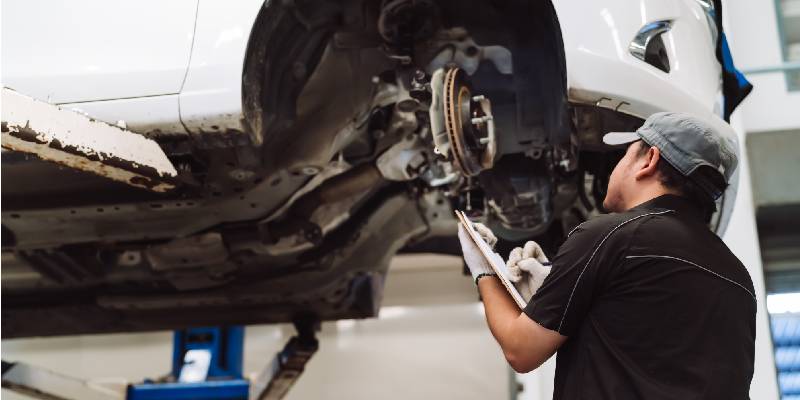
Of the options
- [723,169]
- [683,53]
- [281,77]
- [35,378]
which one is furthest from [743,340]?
[35,378]

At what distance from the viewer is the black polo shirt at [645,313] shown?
1.51 m

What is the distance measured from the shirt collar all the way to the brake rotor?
2.45 feet

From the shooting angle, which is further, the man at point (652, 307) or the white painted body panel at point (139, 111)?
the white painted body panel at point (139, 111)

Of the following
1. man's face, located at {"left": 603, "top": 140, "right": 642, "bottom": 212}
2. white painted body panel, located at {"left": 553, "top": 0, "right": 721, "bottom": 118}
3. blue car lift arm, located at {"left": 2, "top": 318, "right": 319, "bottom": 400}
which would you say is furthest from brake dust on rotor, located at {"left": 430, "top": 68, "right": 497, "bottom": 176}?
blue car lift arm, located at {"left": 2, "top": 318, "right": 319, "bottom": 400}

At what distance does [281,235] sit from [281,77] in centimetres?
74

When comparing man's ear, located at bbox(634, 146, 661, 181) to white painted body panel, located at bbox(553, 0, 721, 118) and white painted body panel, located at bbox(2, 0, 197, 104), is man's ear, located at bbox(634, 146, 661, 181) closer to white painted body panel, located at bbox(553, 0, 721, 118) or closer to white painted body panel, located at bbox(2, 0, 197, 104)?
white painted body panel, located at bbox(553, 0, 721, 118)

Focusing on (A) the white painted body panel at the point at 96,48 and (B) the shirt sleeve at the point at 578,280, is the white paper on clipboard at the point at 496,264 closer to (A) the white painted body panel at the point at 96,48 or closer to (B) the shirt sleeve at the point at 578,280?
(B) the shirt sleeve at the point at 578,280

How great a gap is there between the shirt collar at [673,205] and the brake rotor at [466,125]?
2.45 feet

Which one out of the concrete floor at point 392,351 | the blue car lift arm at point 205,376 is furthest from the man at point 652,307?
the concrete floor at point 392,351

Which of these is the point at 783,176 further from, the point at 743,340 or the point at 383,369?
the point at 743,340

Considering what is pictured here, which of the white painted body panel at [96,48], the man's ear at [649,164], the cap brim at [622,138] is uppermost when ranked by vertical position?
the white painted body panel at [96,48]

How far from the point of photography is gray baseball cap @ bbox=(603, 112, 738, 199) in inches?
64.4

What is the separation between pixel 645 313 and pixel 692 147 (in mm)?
339

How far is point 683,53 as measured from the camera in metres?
2.35
